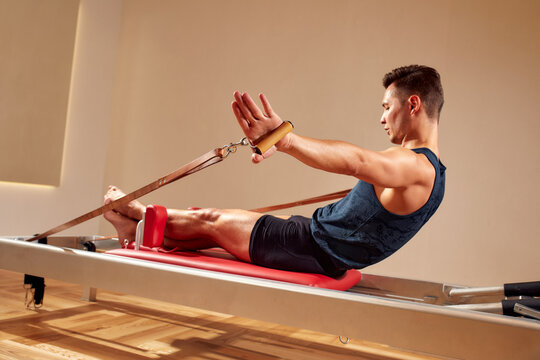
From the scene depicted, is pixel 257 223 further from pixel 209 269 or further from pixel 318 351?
pixel 318 351

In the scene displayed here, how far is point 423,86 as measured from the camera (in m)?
1.68

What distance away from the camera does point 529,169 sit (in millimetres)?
3240

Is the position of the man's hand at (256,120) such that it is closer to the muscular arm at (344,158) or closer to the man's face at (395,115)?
the muscular arm at (344,158)

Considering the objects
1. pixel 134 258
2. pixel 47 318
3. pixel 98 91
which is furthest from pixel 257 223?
pixel 98 91

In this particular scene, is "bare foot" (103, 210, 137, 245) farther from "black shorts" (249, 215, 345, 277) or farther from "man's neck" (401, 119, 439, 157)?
"man's neck" (401, 119, 439, 157)

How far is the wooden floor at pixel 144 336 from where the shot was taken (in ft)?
6.36

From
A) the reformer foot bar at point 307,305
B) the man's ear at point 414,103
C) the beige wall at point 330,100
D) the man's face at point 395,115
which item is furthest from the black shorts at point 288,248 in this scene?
the beige wall at point 330,100

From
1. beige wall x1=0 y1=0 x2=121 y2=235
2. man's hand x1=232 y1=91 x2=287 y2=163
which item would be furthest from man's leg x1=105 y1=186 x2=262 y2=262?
beige wall x1=0 y1=0 x2=121 y2=235

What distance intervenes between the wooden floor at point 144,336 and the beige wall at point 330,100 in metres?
1.45

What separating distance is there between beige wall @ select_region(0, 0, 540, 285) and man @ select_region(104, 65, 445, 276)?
1879mm

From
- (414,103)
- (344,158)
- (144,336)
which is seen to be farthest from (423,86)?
(144,336)

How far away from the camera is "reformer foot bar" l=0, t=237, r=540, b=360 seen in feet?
3.65

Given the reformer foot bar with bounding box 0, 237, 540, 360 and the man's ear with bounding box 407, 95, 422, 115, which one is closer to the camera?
the reformer foot bar with bounding box 0, 237, 540, 360

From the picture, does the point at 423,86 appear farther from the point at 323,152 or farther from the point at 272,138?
the point at 272,138
